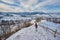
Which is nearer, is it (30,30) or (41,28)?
(30,30)

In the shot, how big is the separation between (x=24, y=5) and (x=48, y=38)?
4.71ft

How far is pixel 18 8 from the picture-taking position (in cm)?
345

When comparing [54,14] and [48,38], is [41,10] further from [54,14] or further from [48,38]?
[48,38]

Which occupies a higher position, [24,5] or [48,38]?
[24,5]

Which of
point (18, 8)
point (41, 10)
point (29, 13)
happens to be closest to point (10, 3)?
point (18, 8)

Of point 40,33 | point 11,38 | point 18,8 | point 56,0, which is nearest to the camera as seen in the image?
point 11,38

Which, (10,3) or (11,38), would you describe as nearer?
(11,38)

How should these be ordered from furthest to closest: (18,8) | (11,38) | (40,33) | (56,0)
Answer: (18,8) → (56,0) → (40,33) → (11,38)

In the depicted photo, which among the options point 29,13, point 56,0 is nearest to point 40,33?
point 29,13

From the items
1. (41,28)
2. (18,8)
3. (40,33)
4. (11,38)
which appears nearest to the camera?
(11,38)

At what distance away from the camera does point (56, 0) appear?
10.6ft

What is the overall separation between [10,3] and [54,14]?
131 cm

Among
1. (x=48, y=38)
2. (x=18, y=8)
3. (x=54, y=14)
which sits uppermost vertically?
(x=18, y=8)

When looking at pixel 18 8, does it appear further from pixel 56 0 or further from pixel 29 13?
pixel 56 0
